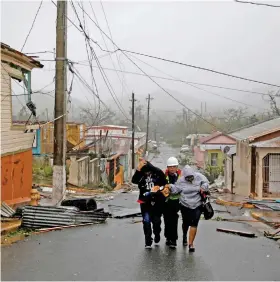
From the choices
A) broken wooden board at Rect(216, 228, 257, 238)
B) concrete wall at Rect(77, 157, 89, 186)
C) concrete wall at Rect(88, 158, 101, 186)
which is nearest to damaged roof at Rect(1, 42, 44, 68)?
broken wooden board at Rect(216, 228, 257, 238)

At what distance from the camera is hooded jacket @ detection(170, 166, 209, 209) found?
8.25 meters

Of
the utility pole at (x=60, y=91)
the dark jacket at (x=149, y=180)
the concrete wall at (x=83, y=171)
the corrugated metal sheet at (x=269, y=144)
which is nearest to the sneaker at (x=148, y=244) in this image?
the dark jacket at (x=149, y=180)

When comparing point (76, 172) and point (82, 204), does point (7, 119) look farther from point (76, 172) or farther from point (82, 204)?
point (76, 172)

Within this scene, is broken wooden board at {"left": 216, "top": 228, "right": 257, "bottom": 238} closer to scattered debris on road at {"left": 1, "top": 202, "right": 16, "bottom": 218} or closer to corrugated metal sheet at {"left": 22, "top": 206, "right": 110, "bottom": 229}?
corrugated metal sheet at {"left": 22, "top": 206, "right": 110, "bottom": 229}

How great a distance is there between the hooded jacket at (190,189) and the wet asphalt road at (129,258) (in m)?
0.87

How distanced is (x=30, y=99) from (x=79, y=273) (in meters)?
9.59

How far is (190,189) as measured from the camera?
8.24 metres

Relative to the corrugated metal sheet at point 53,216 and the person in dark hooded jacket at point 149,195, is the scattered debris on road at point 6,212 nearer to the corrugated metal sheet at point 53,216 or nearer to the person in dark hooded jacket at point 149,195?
the corrugated metal sheet at point 53,216

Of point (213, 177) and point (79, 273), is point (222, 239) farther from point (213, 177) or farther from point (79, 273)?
point (213, 177)

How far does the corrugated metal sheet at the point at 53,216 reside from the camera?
9.97 metres

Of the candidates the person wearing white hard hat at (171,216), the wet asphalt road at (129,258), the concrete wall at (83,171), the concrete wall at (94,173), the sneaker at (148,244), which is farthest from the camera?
the concrete wall at (94,173)

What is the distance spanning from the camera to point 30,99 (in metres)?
15.3

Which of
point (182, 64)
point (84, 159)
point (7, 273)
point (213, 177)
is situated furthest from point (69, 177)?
point (7, 273)

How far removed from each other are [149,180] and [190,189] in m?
0.75
